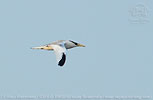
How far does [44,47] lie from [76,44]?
103 cm

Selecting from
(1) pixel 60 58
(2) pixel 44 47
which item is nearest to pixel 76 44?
(2) pixel 44 47

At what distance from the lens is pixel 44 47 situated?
43.5 feet

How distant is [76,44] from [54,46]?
4.46ft

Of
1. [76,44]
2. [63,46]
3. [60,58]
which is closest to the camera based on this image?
[60,58]

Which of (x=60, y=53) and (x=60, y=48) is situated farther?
(x=60, y=48)

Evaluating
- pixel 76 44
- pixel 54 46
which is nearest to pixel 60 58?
pixel 54 46

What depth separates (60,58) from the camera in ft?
39.7

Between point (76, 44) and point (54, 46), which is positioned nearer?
point (54, 46)

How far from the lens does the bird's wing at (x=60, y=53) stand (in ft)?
39.5

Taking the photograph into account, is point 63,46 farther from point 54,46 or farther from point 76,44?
point 76,44

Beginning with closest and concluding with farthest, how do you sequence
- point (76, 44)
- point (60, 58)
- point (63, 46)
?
point (60, 58) → point (63, 46) → point (76, 44)

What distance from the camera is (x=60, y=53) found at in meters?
12.4

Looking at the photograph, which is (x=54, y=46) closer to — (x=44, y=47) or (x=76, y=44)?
(x=44, y=47)

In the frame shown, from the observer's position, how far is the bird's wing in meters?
12.0
